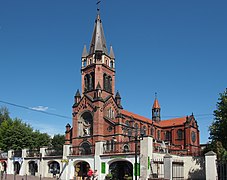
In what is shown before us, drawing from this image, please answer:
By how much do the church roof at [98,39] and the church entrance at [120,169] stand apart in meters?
28.0

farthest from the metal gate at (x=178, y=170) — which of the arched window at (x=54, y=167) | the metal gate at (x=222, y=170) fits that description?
the arched window at (x=54, y=167)

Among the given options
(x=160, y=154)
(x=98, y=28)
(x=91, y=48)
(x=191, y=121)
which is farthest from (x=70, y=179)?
(x=191, y=121)

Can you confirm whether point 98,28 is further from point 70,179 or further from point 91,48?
point 70,179

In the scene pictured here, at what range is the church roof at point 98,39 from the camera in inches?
2203

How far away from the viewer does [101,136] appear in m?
47.3

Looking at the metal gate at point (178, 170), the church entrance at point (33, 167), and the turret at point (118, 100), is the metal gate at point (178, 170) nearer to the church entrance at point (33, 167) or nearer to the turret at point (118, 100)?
the church entrance at point (33, 167)

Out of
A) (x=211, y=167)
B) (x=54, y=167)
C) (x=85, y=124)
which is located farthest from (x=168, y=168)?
(x=85, y=124)

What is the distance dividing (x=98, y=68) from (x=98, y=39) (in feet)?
25.2

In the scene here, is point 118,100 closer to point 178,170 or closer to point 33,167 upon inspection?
point 33,167

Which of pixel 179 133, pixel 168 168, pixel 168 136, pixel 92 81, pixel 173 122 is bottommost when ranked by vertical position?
pixel 168 168

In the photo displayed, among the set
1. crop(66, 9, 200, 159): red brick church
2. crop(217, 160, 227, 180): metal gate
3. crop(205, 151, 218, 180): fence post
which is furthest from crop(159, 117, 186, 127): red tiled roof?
crop(217, 160, 227, 180): metal gate

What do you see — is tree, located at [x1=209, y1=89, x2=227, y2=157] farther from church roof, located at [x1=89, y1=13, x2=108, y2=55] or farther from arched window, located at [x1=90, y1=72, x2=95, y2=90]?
church roof, located at [x1=89, y1=13, x2=108, y2=55]

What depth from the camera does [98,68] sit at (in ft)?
173

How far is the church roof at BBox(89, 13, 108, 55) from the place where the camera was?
2203 inches
